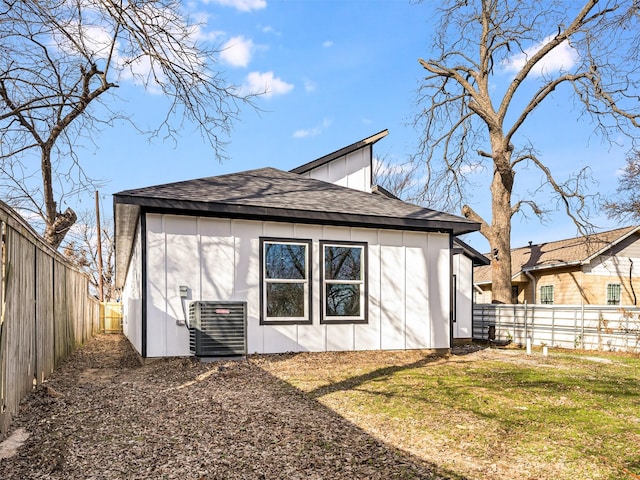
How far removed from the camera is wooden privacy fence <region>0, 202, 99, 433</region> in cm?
418

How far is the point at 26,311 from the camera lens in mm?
5266

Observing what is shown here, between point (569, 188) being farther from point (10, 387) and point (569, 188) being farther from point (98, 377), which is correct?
point (10, 387)

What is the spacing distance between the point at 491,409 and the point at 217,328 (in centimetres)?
443

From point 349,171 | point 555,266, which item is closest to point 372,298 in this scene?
point 349,171

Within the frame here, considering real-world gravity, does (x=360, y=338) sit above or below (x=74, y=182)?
below

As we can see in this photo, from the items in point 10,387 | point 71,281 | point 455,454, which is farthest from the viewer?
point 71,281

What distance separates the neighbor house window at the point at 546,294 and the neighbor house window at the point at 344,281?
1425 centimetres

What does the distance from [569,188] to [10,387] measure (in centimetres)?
1892

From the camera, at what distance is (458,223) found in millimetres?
9781

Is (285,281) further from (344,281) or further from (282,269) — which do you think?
(344,281)

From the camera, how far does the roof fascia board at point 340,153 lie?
1441 centimetres

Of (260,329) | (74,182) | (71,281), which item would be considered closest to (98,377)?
(260,329)

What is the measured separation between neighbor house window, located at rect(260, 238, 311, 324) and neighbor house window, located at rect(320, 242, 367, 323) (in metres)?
0.36

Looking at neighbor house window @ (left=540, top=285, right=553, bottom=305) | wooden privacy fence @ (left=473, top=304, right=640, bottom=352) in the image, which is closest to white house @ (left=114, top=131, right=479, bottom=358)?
wooden privacy fence @ (left=473, top=304, right=640, bottom=352)
